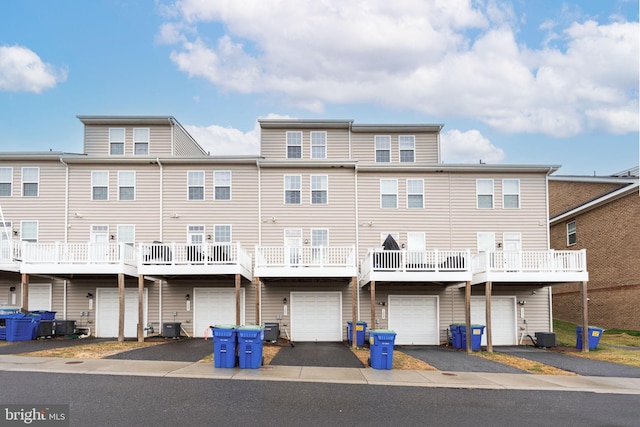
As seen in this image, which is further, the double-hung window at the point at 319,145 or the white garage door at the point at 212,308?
the double-hung window at the point at 319,145

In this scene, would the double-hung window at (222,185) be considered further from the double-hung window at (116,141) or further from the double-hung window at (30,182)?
the double-hung window at (30,182)

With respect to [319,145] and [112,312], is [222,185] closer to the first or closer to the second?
[319,145]

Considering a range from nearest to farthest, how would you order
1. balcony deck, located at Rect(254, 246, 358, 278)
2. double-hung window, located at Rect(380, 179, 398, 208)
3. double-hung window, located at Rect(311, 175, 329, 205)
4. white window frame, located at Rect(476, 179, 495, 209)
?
balcony deck, located at Rect(254, 246, 358, 278), double-hung window, located at Rect(311, 175, 329, 205), double-hung window, located at Rect(380, 179, 398, 208), white window frame, located at Rect(476, 179, 495, 209)

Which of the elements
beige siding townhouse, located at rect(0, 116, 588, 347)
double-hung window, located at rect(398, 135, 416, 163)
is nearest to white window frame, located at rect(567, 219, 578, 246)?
beige siding townhouse, located at rect(0, 116, 588, 347)

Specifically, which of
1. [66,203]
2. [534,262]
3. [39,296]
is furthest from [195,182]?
[534,262]

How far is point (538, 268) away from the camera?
71.0ft

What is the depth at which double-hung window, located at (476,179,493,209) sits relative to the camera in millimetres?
25172

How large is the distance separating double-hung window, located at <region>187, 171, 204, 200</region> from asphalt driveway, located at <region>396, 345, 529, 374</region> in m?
11.1

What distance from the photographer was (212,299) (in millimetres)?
24391

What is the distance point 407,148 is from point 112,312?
590 inches

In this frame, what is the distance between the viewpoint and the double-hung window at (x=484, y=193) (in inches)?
991

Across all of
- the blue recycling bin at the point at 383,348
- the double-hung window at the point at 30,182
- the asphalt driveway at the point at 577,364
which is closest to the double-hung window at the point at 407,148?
the asphalt driveway at the point at 577,364

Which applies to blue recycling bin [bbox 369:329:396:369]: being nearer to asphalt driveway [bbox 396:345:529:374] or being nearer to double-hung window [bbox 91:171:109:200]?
asphalt driveway [bbox 396:345:529:374]

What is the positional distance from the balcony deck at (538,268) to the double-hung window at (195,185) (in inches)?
477
